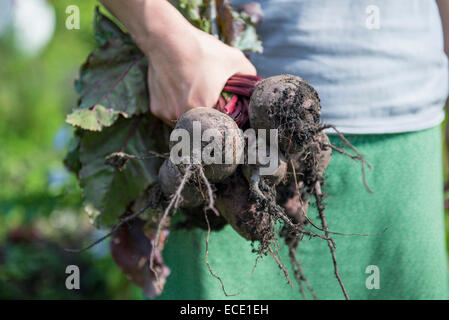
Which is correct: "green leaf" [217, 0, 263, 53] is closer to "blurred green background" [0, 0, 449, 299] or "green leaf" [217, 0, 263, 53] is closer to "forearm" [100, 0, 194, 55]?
"forearm" [100, 0, 194, 55]

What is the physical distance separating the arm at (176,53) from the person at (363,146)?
2cm

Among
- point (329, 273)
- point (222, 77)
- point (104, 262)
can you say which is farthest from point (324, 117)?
point (104, 262)

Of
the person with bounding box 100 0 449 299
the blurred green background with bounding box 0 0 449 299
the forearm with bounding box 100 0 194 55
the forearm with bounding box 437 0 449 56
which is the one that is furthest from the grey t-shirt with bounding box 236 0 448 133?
the blurred green background with bounding box 0 0 449 299

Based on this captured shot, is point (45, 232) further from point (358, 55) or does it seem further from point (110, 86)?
point (358, 55)

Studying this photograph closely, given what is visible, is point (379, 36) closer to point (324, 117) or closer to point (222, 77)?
point (324, 117)

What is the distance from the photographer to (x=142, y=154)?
3.59ft

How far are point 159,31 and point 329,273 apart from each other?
31.0 inches

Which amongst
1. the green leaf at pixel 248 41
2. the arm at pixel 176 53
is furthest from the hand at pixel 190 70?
the green leaf at pixel 248 41

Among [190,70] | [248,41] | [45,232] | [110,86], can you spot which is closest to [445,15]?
[248,41]

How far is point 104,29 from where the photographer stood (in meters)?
1.21

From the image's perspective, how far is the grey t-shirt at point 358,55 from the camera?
1078 millimetres

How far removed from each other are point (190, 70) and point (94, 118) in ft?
0.93

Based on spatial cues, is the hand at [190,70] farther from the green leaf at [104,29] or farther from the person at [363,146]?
the green leaf at [104,29]

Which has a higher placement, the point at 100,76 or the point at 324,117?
the point at 100,76
